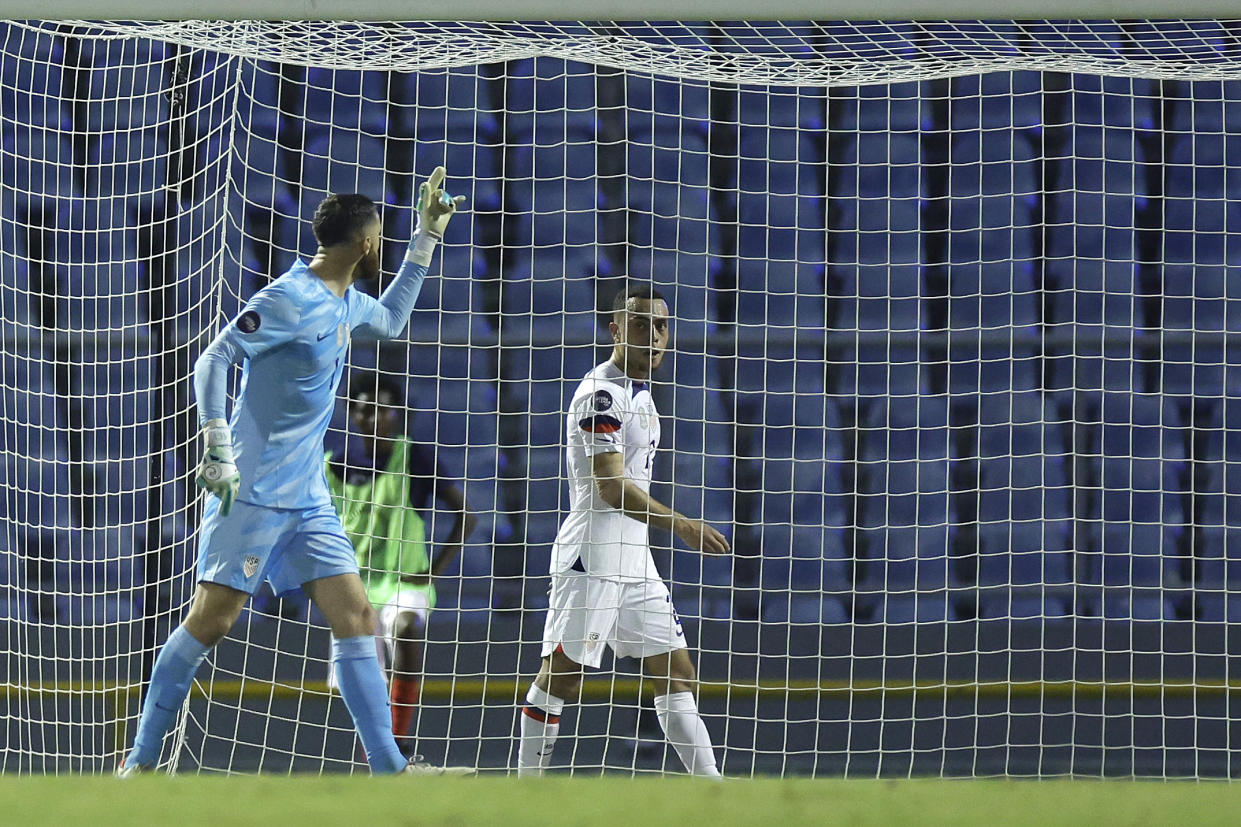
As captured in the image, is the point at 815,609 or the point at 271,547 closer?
the point at 271,547

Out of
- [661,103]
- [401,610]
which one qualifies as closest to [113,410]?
[401,610]

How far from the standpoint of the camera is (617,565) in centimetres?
412

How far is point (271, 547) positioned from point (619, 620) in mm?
1115

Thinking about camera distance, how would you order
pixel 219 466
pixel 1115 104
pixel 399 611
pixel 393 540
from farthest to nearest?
pixel 1115 104, pixel 399 611, pixel 393 540, pixel 219 466

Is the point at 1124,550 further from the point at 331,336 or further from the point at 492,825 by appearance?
the point at 492,825

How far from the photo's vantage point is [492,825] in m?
1.45

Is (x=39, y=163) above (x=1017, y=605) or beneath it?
above

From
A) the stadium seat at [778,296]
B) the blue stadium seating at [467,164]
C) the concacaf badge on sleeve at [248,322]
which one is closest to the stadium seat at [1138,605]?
the stadium seat at [778,296]

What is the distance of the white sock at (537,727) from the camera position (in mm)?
4160

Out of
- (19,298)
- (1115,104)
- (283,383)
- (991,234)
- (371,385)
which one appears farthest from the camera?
(1115,104)

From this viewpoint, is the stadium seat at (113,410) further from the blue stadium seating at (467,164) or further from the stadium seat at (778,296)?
the stadium seat at (778,296)

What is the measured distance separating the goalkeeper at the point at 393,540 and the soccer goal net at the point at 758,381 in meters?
1.24

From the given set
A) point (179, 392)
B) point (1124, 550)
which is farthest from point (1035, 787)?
Result: point (1124, 550)

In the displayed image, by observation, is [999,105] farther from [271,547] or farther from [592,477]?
[271,547]
